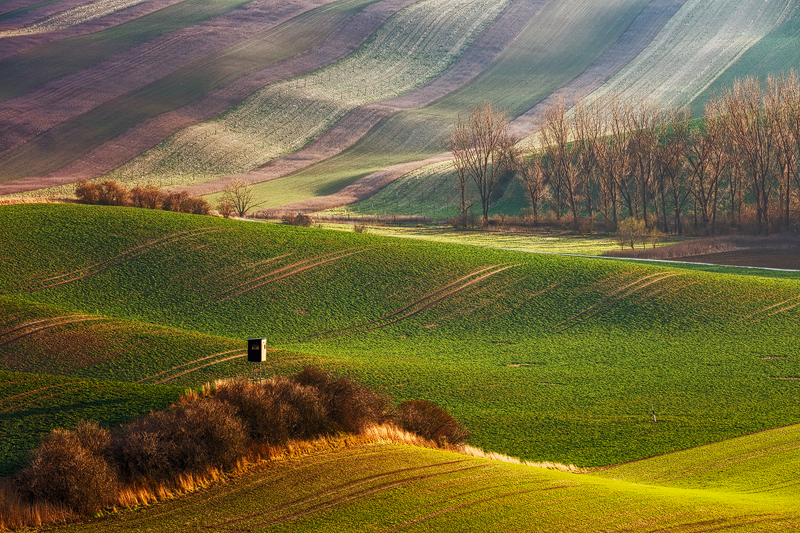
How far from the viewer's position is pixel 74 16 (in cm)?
12306

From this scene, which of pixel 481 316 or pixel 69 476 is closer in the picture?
pixel 69 476

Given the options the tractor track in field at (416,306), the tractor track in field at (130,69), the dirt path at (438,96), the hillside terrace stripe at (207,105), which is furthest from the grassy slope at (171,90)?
the tractor track in field at (416,306)

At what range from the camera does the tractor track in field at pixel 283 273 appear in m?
36.2

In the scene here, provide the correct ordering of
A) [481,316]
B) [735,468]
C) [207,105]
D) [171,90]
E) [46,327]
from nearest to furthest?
[735,468]
[46,327]
[481,316]
[207,105]
[171,90]

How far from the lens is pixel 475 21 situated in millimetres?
130875

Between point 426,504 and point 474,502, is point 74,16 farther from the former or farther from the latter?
point 474,502

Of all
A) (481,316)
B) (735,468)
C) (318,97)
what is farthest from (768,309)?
(318,97)

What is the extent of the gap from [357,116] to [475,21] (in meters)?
36.1

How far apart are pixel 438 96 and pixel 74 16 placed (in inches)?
2522

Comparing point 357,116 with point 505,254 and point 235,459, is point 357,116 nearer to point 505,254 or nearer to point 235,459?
point 505,254

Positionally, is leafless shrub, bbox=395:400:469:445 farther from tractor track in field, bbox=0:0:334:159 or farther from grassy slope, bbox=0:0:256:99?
grassy slope, bbox=0:0:256:99

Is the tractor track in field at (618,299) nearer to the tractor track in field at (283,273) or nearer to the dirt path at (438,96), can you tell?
the tractor track in field at (283,273)

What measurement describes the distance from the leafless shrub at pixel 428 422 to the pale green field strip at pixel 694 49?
9406cm

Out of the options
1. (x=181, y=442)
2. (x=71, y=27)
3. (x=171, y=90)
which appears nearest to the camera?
(x=181, y=442)
